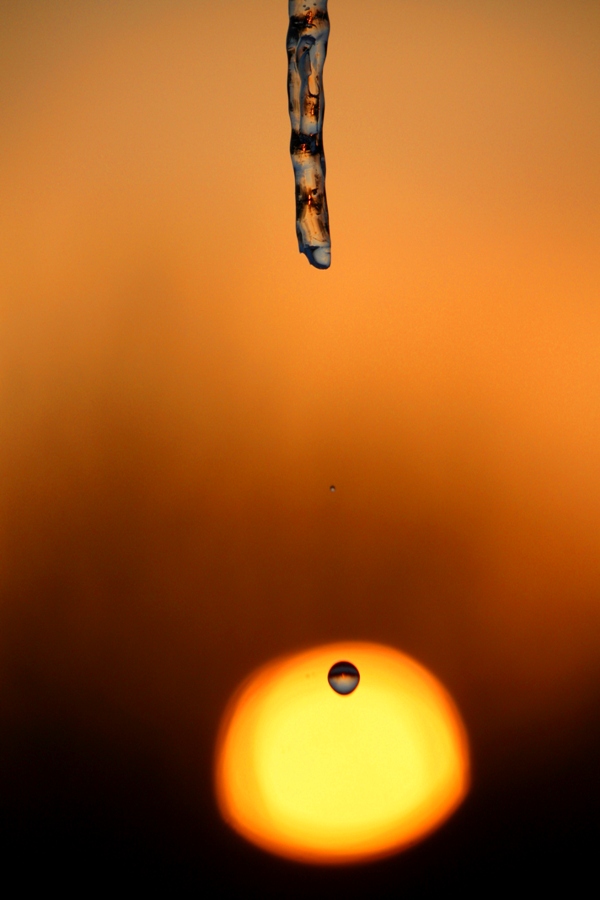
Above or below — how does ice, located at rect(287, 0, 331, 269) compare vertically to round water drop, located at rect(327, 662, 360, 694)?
above

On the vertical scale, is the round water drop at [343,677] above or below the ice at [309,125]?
below

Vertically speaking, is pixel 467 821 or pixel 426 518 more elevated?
pixel 426 518

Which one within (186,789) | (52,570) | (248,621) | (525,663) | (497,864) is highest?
(52,570)

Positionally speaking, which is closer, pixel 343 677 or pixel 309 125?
pixel 309 125

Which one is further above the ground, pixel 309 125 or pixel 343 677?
pixel 309 125

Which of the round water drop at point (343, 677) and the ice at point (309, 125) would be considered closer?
the ice at point (309, 125)

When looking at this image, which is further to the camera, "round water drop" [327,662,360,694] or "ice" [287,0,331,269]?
"round water drop" [327,662,360,694]

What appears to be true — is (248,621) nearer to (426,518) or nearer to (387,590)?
(387,590)

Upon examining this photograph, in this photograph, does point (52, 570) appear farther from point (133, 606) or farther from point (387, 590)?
point (387, 590)

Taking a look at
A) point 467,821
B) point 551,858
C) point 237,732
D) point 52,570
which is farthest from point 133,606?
point 551,858
